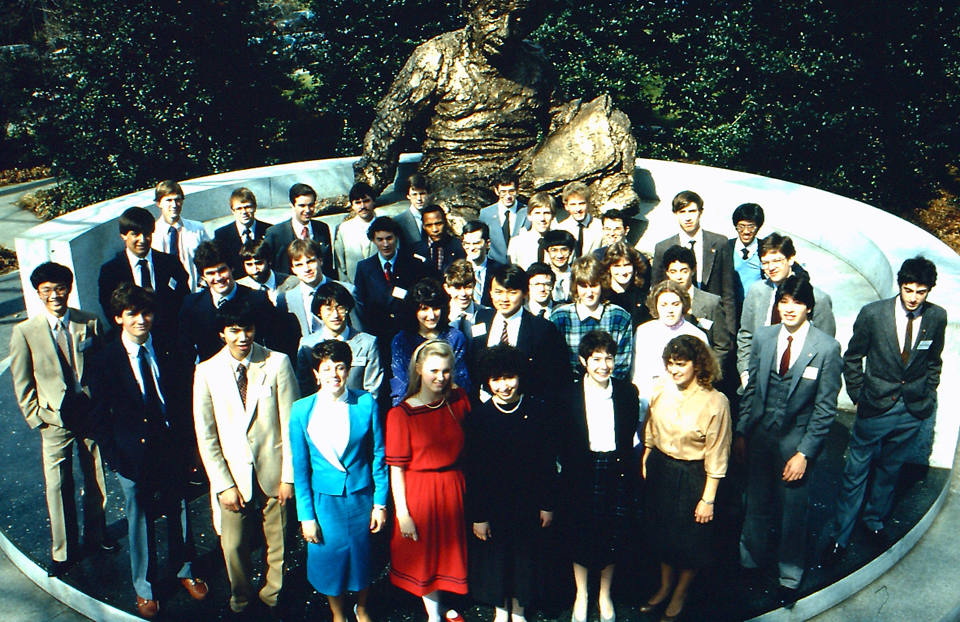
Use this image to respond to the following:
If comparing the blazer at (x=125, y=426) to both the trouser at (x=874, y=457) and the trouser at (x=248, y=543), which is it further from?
the trouser at (x=874, y=457)

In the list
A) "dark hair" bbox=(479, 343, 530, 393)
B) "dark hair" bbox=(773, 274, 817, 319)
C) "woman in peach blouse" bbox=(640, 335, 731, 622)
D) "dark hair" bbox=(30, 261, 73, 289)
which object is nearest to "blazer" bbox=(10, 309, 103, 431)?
"dark hair" bbox=(30, 261, 73, 289)

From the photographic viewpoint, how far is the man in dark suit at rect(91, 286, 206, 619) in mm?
4191

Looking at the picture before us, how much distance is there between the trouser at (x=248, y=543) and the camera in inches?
165

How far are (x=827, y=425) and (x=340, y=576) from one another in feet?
8.39

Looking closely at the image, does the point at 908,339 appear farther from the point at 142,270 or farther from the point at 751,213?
the point at 142,270

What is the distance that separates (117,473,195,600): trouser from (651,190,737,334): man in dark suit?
11.2 ft

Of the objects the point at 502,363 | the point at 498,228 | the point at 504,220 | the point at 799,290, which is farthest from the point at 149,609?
the point at 504,220

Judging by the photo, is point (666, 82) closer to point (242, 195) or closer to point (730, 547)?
point (242, 195)

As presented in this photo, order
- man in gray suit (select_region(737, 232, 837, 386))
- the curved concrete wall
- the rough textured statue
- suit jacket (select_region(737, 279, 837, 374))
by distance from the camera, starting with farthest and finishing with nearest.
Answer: the rough textured statue → the curved concrete wall → suit jacket (select_region(737, 279, 837, 374)) → man in gray suit (select_region(737, 232, 837, 386))

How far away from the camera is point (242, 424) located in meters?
4.14

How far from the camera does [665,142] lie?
1348 centimetres

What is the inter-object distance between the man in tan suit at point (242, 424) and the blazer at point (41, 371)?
92 centimetres

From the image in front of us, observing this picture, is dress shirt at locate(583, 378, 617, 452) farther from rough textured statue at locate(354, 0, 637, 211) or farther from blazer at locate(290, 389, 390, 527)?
rough textured statue at locate(354, 0, 637, 211)

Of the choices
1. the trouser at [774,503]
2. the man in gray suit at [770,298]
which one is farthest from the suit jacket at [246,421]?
the man in gray suit at [770,298]
